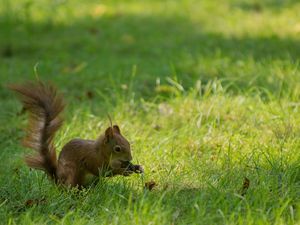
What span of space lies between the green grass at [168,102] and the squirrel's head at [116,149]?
128 millimetres

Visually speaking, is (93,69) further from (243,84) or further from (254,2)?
(254,2)

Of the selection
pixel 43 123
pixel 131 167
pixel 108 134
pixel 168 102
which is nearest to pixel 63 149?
pixel 43 123

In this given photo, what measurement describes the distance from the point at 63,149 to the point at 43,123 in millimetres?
179

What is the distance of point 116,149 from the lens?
4.03 m

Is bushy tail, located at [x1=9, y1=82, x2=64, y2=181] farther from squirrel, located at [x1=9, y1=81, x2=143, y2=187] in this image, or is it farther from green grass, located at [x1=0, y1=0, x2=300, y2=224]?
green grass, located at [x1=0, y1=0, x2=300, y2=224]

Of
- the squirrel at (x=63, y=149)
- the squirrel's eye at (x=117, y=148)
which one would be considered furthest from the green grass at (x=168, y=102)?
the squirrel's eye at (x=117, y=148)

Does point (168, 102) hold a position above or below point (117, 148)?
below

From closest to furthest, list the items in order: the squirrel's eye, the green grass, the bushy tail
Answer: the green grass < the squirrel's eye < the bushy tail

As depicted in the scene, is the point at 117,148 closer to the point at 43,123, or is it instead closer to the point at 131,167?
the point at 131,167

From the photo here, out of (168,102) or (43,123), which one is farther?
(168,102)

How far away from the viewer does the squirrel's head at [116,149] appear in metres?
4.02

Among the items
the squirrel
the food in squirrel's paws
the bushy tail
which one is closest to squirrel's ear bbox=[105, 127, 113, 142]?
the squirrel

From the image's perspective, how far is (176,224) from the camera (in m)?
3.56

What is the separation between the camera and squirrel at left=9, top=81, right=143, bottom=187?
404 centimetres
